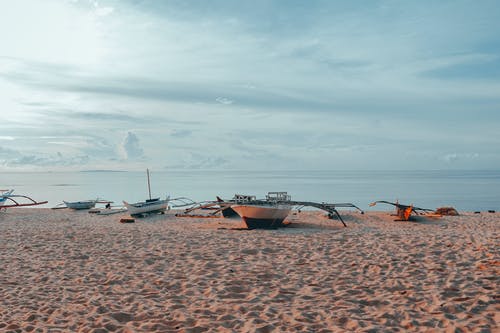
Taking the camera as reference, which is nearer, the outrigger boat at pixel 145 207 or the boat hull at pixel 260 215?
the boat hull at pixel 260 215

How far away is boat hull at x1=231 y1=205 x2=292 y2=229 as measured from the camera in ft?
60.5

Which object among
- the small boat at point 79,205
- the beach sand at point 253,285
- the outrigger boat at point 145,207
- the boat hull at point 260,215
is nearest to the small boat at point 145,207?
the outrigger boat at point 145,207

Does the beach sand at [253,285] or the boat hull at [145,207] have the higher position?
the boat hull at [145,207]

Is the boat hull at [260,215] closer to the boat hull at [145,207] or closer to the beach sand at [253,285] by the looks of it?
the beach sand at [253,285]

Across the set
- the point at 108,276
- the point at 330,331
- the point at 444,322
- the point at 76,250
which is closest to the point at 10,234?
the point at 76,250

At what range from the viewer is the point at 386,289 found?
27.0 feet

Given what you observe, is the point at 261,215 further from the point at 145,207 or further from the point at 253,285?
the point at 145,207

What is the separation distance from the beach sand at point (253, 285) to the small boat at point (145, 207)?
11990mm

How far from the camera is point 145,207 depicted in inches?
1080

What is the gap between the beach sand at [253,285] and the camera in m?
6.57

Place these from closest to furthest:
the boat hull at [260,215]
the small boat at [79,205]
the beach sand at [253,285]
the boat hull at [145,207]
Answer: the beach sand at [253,285], the boat hull at [260,215], the boat hull at [145,207], the small boat at [79,205]

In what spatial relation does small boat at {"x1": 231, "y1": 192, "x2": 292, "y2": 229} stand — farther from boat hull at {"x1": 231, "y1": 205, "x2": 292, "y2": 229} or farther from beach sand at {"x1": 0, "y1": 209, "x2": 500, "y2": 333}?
beach sand at {"x1": 0, "y1": 209, "x2": 500, "y2": 333}

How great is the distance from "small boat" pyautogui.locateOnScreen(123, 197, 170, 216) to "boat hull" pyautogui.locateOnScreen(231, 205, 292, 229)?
10.5m

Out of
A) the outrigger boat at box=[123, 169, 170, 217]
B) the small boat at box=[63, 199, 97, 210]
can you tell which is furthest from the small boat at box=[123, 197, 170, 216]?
the small boat at box=[63, 199, 97, 210]
